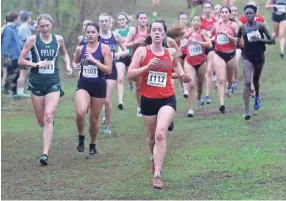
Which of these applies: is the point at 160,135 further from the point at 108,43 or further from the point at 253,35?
the point at 253,35

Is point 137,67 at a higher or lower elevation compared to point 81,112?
higher

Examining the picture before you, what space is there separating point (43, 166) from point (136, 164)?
136 cm

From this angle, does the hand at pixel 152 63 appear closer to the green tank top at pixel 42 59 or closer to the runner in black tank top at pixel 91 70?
the runner in black tank top at pixel 91 70

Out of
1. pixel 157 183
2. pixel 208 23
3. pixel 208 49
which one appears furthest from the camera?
pixel 208 23

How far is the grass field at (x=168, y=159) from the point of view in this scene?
32.1ft

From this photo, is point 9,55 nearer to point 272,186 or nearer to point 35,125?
point 35,125

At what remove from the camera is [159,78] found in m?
10.3

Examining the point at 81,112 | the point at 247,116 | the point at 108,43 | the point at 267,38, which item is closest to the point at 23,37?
the point at 108,43

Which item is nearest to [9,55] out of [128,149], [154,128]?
[128,149]

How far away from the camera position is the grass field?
32.1 ft

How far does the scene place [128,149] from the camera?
43.7 ft

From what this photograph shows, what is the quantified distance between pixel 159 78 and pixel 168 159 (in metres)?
2.14

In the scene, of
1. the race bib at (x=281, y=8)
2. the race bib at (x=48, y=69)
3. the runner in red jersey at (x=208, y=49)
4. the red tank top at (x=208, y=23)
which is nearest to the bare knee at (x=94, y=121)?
the race bib at (x=48, y=69)

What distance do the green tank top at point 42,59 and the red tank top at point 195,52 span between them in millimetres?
4720
